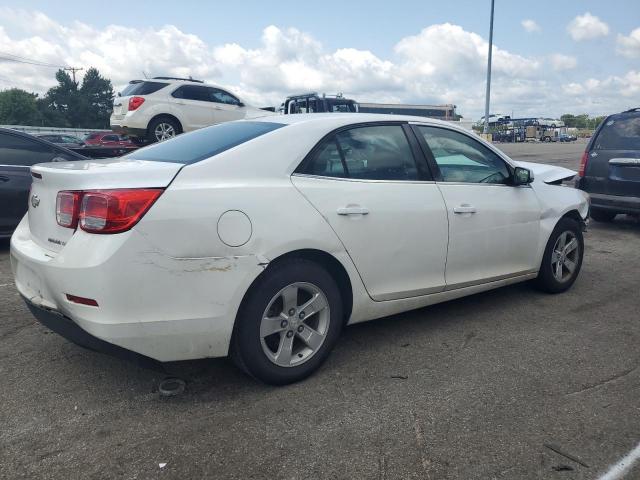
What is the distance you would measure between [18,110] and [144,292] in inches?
3600

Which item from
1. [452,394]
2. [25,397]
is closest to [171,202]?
[25,397]

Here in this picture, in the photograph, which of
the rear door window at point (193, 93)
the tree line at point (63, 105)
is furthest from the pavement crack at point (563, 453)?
the tree line at point (63, 105)

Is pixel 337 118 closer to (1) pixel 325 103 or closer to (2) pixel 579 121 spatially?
(1) pixel 325 103

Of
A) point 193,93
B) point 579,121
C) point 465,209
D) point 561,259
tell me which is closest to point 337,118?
point 465,209

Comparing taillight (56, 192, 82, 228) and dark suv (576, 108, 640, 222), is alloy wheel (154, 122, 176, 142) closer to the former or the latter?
dark suv (576, 108, 640, 222)

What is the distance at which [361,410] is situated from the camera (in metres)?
2.91

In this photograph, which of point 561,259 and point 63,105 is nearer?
point 561,259

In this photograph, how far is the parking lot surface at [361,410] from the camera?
2.45 m

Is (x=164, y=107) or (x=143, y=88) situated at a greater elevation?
(x=143, y=88)

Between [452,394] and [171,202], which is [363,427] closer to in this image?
[452,394]

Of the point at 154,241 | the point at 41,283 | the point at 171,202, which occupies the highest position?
the point at 171,202

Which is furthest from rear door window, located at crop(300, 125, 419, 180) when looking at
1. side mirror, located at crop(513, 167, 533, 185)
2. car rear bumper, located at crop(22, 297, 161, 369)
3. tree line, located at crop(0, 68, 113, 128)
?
tree line, located at crop(0, 68, 113, 128)

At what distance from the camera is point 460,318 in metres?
4.34

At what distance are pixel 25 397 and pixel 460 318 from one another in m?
2.98
